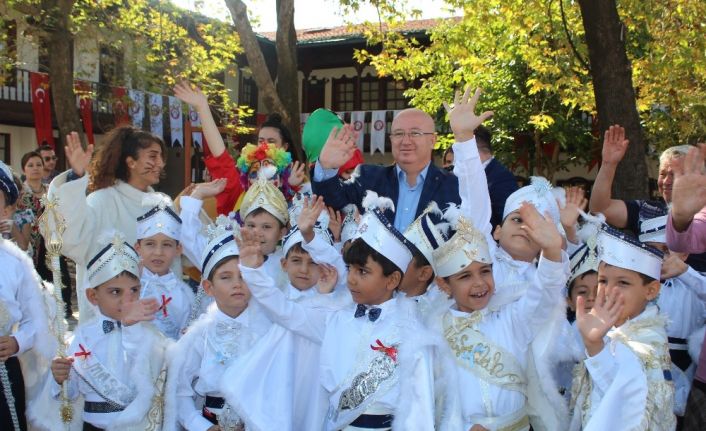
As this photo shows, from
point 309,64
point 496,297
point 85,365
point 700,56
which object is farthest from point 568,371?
point 309,64

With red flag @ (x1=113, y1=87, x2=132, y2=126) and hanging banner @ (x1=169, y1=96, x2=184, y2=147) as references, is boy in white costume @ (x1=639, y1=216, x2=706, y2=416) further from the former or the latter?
hanging banner @ (x1=169, y1=96, x2=184, y2=147)

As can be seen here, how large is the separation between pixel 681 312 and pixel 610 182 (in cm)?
102

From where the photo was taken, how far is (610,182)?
4.57 metres

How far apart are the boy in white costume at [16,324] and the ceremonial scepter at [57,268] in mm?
98

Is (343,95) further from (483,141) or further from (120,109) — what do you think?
(483,141)

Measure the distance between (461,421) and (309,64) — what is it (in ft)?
70.8

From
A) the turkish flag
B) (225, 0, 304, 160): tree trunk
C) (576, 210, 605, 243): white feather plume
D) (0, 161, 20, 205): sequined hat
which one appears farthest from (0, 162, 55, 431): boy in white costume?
the turkish flag

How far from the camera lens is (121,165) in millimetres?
4688

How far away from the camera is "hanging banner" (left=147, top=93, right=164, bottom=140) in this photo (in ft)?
59.3

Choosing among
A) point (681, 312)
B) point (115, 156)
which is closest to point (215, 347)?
point (115, 156)

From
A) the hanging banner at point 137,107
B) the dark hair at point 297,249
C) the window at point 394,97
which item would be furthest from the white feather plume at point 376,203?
the window at point 394,97

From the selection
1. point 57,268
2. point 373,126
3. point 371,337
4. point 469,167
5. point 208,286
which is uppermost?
point 373,126

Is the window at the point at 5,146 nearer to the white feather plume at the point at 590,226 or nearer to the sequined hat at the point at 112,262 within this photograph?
the sequined hat at the point at 112,262

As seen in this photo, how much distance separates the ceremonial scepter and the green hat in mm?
2051
